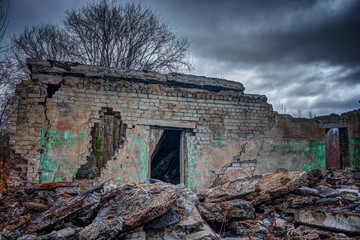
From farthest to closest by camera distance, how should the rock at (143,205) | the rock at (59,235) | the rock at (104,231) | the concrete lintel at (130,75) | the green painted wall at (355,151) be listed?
1. the green painted wall at (355,151)
2. the concrete lintel at (130,75)
3. the rock at (143,205)
4. the rock at (59,235)
5. the rock at (104,231)

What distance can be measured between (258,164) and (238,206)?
3.23 metres

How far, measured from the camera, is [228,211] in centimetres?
351

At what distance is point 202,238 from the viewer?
2.78m

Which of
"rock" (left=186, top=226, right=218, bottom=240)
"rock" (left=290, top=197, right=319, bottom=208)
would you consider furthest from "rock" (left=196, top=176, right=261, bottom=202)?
"rock" (left=186, top=226, right=218, bottom=240)

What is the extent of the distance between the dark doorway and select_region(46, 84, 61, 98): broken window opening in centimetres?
380

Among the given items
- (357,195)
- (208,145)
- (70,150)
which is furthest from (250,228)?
(70,150)

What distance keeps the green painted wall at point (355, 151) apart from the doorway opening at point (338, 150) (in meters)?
0.11

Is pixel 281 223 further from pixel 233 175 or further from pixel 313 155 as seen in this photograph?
pixel 313 155

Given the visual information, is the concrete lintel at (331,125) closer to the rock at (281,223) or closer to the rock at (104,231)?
the rock at (281,223)

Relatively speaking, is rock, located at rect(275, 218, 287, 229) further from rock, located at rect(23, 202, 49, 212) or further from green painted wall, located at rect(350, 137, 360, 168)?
green painted wall, located at rect(350, 137, 360, 168)

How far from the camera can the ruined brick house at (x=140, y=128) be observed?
5012 mm

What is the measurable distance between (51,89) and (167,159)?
168 inches

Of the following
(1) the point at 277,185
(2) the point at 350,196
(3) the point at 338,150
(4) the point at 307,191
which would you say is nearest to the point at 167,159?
(1) the point at 277,185

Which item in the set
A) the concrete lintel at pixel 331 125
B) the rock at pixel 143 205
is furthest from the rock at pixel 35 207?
the concrete lintel at pixel 331 125
